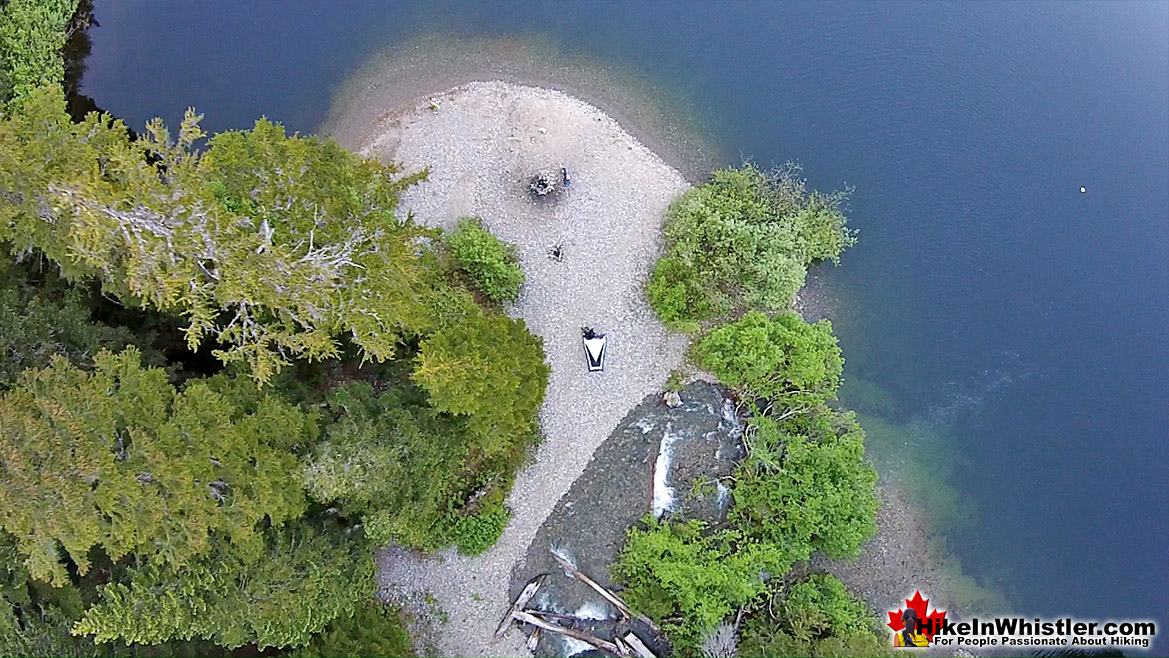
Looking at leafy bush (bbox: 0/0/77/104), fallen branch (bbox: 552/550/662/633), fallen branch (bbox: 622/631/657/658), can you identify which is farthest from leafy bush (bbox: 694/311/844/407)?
leafy bush (bbox: 0/0/77/104)

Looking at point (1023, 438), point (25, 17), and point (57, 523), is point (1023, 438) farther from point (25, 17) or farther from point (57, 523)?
point (25, 17)

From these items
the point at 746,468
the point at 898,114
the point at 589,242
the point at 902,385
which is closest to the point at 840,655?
the point at 746,468

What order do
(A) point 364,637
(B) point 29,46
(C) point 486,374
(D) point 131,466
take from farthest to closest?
(B) point 29,46 < (A) point 364,637 < (C) point 486,374 < (D) point 131,466

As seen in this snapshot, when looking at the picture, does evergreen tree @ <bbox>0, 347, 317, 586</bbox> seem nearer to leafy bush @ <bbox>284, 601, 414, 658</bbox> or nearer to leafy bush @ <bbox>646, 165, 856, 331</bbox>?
leafy bush @ <bbox>284, 601, 414, 658</bbox>

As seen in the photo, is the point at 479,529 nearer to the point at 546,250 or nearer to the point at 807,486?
the point at 546,250

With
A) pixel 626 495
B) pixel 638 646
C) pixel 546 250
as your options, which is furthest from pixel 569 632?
pixel 546 250

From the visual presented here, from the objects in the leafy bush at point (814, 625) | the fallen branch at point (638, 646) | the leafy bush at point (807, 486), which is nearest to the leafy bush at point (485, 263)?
the leafy bush at point (807, 486)
